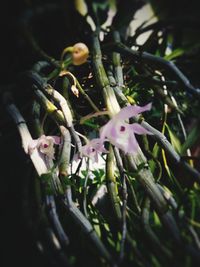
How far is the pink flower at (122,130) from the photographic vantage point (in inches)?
22.1

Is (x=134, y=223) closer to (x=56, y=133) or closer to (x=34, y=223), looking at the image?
(x=34, y=223)

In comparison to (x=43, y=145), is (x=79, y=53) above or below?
above

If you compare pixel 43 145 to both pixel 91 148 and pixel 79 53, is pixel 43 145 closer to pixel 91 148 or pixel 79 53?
pixel 91 148

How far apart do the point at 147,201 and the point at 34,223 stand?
0.86 feet

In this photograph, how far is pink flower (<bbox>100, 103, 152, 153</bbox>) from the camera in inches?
22.1

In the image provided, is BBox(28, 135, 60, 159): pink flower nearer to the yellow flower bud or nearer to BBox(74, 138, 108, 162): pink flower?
BBox(74, 138, 108, 162): pink flower

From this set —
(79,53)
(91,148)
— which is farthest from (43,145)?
(79,53)

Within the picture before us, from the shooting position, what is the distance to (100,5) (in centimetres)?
89

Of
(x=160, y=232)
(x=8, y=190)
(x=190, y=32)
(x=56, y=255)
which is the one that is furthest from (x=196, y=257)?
(x=190, y=32)

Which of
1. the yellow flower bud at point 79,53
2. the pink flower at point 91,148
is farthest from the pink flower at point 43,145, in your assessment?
the yellow flower bud at point 79,53

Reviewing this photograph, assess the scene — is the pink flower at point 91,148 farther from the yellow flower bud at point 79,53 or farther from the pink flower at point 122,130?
the yellow flower bud at point 79,53

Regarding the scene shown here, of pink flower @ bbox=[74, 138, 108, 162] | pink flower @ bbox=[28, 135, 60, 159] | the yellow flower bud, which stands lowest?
pink flower @ bbox=[74, 138, 108, 162]

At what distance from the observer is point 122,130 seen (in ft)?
1.97

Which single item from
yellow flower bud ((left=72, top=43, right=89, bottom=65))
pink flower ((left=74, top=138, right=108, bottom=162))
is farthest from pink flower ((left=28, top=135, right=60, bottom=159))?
yellow flower bud ((left=72, top=43, right=89, bottom=65))
